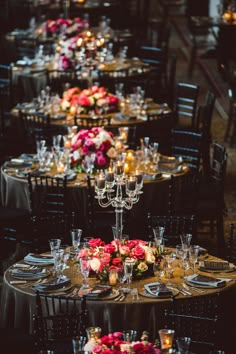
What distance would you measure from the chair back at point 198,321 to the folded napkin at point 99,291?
0.51 metres

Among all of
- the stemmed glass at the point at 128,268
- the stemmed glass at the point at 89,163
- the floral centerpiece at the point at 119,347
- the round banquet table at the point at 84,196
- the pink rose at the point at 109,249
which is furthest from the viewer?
the stemmed glass at the point at 89,163

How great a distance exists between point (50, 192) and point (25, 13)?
12231mm

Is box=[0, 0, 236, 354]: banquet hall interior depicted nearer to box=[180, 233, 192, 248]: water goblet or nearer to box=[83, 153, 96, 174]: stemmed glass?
box=[83, 153, 96, 174]: stemmed glass

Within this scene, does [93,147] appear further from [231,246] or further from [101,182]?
[231,246]

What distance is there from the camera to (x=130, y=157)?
35.0ft

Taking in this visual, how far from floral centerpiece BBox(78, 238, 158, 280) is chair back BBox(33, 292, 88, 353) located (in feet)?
1.17

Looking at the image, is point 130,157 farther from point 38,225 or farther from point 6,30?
point 6,30

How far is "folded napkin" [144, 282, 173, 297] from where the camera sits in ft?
25.2

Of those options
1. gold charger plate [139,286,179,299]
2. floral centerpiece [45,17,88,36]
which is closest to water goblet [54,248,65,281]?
gold charger plate [139,286,179,299]

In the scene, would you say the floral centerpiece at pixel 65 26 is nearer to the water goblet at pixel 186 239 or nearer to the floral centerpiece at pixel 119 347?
the water goblet at pixel 186 239

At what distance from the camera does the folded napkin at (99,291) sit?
25.2 ft

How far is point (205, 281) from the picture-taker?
311 inches

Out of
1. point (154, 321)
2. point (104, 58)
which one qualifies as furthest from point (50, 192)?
point (104, 58)

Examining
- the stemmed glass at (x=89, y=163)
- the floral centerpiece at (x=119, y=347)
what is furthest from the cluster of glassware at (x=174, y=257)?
the stemmed glass at (x=89, y=163)
